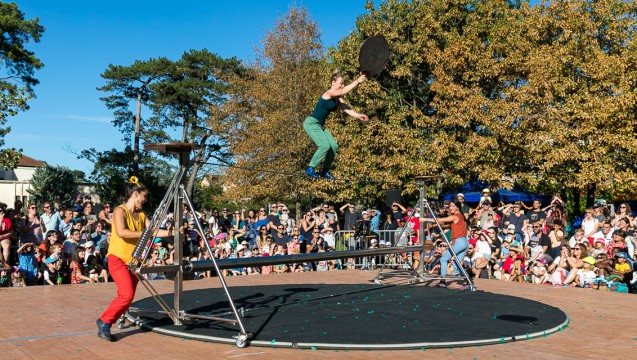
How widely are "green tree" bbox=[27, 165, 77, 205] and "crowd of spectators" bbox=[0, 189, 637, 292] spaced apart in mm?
25145

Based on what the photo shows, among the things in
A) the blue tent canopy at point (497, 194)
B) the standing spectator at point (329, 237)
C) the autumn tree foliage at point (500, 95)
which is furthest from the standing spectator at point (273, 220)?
the blue tent canopy at point (497, 194)

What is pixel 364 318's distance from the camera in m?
7.36

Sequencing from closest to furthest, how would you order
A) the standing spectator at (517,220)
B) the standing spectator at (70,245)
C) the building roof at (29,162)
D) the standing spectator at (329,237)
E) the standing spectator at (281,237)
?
the standing spectator at (70,245), the standing spectator at (281,237), the standing spectator at (517,220), the standing spectator at (329,237), the building roof at (29,162)

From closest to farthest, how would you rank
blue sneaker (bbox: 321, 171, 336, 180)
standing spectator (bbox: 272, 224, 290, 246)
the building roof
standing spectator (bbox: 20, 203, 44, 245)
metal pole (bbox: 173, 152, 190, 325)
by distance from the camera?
metal pole (bbox: 173, 152, 190, 325) → blue sneaker (bbox: 321, 171, 336, 180) → standing spectator (bbox: 20, 203, 44, 245) → standing spectator (bbox: 272, 224, 290, 246) → the building roof

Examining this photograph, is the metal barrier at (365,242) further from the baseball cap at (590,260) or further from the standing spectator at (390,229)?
the baseball cap at (590,260)

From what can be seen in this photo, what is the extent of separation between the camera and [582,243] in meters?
11.6

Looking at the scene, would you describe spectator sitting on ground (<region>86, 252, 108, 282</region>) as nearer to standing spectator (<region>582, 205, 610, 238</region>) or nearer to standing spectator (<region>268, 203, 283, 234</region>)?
standing spectator (<region>268, 203, 283, 234</region>)

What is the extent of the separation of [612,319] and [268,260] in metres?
4.53

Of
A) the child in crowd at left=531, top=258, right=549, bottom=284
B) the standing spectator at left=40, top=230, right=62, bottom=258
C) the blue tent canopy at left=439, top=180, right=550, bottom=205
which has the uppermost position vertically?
the blue tent canopy at left=439, top=180, right=550, bottom=205

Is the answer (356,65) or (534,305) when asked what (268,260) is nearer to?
(534,305)

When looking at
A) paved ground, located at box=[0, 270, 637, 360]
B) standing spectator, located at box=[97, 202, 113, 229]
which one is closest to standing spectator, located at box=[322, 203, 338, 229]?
standing spectator, located at box=[97, 202, 113, 229]

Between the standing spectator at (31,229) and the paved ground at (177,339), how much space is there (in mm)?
3019

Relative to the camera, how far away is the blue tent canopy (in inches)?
1079

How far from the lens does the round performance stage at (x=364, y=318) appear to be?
6.23m
